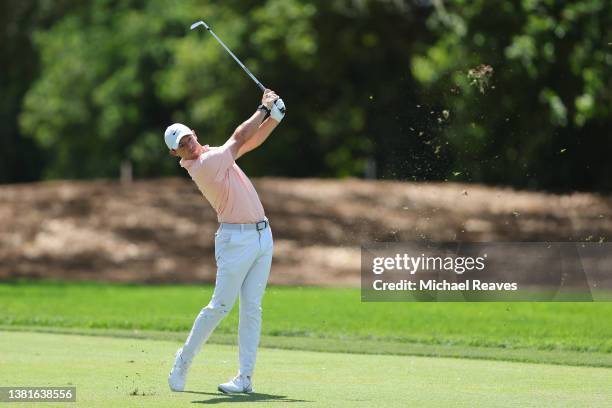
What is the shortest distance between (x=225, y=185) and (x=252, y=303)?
3.28 feet

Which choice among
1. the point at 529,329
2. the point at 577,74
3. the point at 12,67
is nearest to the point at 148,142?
the point at 12,67

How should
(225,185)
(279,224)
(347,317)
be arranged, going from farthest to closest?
(279,224) → (347,317) → (225,185)

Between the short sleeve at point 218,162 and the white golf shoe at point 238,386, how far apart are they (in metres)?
1.60

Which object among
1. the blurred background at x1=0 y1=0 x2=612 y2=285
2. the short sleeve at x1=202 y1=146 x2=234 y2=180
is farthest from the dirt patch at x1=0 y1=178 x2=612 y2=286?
the short sleeve at x1=202 y1=146 x2=234 y2=180

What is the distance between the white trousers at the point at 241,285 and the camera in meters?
10.3

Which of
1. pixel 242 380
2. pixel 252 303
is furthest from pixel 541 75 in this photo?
pixel 242 380

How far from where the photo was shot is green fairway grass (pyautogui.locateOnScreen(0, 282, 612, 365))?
16344mm

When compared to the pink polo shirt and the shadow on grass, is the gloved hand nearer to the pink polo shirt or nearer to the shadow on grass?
the pink polo shirt

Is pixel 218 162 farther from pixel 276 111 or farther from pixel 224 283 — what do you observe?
pixel 224 283

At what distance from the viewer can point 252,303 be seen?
10539mm

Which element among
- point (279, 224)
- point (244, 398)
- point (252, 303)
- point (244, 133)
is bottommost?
point (244, 398)

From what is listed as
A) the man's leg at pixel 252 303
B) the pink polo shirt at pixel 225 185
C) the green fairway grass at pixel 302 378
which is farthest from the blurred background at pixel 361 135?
the pink polo shirt at pixel 225 185

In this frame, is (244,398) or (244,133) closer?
(244,398)

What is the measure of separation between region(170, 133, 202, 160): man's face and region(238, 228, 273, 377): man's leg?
83 centimetres
